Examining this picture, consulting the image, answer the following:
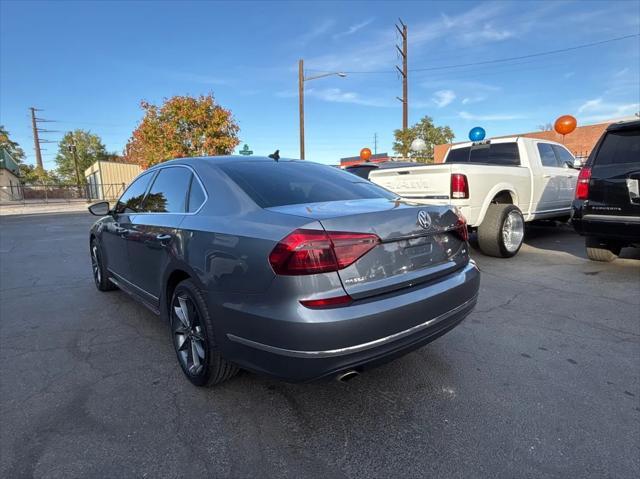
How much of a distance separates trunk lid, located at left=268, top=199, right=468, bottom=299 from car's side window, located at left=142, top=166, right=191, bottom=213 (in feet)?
3.63

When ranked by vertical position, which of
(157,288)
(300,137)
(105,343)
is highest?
(300,137)

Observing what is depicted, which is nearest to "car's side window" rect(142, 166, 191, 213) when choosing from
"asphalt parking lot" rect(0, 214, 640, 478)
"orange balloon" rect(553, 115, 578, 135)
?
"asphalt parking lot" rect(0, 214, 640, 478)

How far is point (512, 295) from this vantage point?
15.1 ft

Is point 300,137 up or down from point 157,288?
up

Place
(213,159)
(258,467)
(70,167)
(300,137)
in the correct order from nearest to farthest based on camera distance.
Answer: (258,467) < (213,159) < (300,137) < (70,167)

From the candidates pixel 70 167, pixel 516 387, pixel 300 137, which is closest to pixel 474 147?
pixel 516 387

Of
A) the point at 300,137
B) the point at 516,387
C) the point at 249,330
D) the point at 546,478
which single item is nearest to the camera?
the point at 546,478

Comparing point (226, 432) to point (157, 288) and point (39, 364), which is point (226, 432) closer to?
point (157, 288)

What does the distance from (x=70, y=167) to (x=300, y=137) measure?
72752 mm

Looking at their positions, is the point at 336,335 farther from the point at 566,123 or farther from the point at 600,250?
the point at 566,123

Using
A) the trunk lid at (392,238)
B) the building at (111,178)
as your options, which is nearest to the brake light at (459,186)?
the trunk lid at (392,238)

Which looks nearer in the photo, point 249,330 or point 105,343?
point 249,330

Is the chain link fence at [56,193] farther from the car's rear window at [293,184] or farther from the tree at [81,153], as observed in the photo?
the car's rear window at [293,184]

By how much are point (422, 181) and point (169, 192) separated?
3.95 meters
